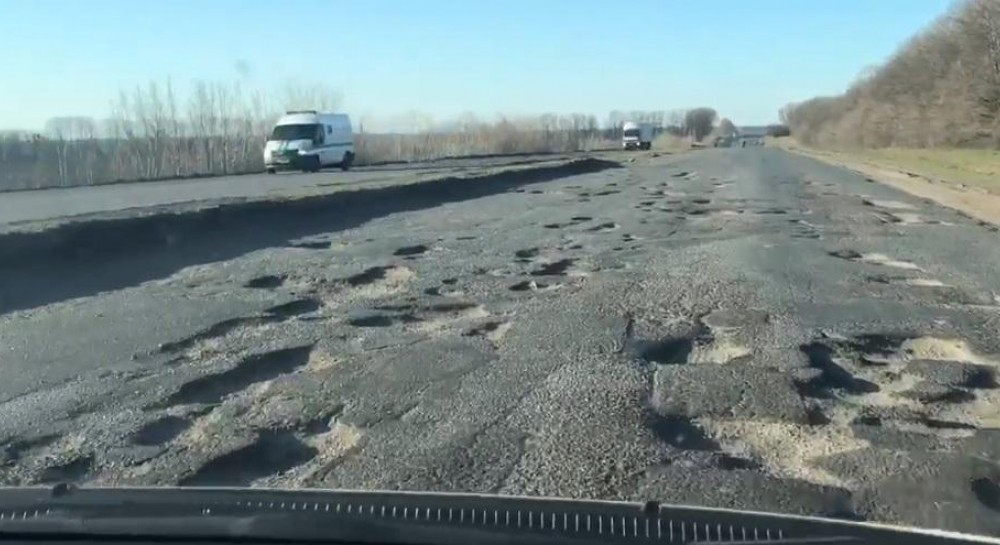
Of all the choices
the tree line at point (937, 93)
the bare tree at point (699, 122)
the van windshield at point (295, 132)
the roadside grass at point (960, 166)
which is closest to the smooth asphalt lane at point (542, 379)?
the roadside grass at point (960, 166)

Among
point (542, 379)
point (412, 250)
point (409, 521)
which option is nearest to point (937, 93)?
point (412, 250)

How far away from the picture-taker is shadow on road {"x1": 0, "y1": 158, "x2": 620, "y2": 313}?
12445 millimetres

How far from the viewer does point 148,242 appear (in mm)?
15828

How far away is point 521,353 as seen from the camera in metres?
8.02

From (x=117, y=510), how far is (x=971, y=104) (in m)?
69.5

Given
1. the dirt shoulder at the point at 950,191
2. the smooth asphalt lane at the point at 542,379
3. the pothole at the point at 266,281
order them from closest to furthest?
the smooth asphalt lane at the point at 542,379, the pothole at the point at 266,281, the dirt shoulder at the point at 950,191

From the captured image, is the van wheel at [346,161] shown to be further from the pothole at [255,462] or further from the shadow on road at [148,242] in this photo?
the pothole at [255,462]

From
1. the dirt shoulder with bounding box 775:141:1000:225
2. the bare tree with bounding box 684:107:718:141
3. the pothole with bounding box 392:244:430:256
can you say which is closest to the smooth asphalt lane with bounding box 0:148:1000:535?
the pothole with bounding box 392:244:430:256

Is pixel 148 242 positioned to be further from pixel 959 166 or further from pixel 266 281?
pixel 959 166

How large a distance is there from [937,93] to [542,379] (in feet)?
251

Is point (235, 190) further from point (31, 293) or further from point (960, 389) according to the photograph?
point (960, 389)

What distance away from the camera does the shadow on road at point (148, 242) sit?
12445mm

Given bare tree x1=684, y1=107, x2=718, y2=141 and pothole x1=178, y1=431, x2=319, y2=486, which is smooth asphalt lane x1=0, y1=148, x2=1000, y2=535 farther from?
bare tree x1=684, y1=107, x2=718, y2=141

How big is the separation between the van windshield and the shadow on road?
19.5 meters
